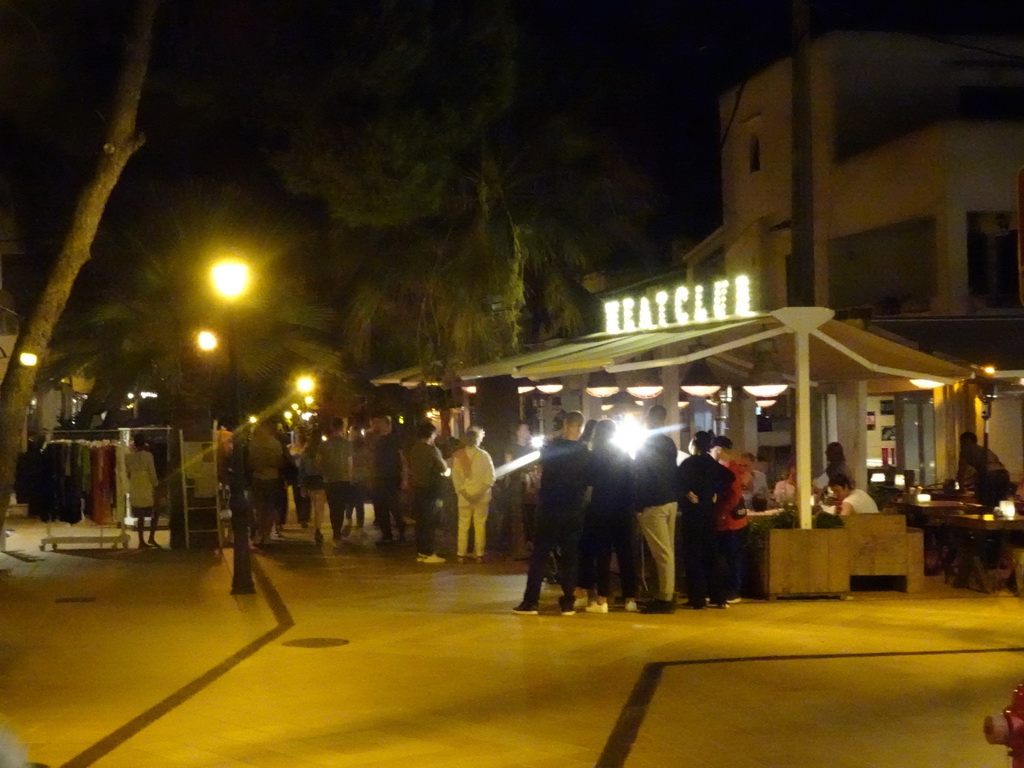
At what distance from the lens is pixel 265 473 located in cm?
1977

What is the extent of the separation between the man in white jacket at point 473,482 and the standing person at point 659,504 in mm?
4429

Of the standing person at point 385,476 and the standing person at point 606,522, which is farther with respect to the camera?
the standing person at point 385,476

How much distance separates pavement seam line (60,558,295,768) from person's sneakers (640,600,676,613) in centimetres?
318

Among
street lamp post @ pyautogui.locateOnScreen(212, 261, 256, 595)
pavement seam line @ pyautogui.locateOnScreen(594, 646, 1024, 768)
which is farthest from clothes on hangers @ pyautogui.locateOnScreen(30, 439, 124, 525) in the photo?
pavement seam line @ pyautogui.locateOnScreen(594, 646, 1024, 768)

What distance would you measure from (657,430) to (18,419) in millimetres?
8185

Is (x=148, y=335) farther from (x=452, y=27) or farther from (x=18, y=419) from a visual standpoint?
(x=452, y=27)

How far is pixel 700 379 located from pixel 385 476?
494 centimetres

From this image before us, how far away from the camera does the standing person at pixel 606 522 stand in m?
12.6

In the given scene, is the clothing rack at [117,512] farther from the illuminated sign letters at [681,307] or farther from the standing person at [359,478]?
the illuminated sign letters at [681,307]

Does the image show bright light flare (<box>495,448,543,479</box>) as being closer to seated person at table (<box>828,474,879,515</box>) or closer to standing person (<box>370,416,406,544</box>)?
standing person (<box>370,416,406,544</box>)

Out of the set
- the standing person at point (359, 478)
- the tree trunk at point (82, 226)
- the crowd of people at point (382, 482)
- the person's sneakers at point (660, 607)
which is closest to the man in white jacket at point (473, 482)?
the crowd of people at point (382, 482)

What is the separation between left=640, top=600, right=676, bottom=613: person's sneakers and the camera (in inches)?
503

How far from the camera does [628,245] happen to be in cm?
2395

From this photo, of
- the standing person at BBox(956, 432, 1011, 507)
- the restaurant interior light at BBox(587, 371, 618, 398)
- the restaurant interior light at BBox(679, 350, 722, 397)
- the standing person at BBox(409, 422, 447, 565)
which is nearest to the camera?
the standing person at BBox(956, 432, 1011, 507)
